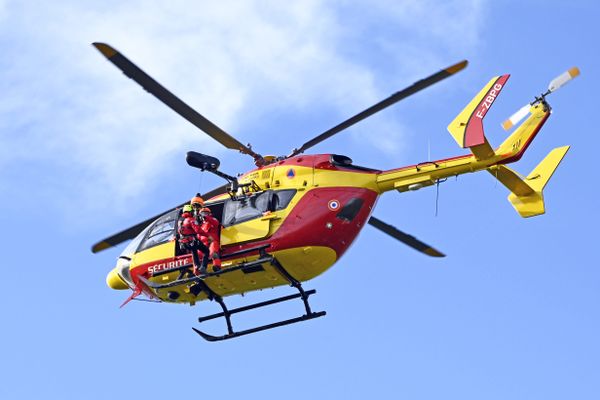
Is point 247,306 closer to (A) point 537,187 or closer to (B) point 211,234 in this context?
(B) point 211,234

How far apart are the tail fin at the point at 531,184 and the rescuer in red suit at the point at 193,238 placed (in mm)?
6331

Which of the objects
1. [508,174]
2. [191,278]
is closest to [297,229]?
[191,278]

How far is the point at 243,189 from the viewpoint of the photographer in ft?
77.2

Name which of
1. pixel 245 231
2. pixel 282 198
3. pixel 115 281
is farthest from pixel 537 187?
pixel 115 281

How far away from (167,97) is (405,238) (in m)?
6.73

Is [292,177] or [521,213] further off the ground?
[292,177]

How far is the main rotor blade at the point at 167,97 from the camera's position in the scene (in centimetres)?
2172

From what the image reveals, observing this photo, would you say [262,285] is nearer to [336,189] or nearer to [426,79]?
[336,189]

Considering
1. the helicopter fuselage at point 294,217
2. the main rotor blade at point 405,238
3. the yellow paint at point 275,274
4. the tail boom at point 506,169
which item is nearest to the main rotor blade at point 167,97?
the helicopter fuselage at point 294,217

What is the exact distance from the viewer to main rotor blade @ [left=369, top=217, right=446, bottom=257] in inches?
987

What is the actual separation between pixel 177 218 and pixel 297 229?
3.33 metres

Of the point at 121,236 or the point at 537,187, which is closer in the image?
the point at 537,187

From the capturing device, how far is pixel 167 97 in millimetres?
22531

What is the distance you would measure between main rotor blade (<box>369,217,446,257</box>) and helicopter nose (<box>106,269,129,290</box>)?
6017 millimetres
